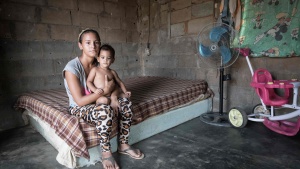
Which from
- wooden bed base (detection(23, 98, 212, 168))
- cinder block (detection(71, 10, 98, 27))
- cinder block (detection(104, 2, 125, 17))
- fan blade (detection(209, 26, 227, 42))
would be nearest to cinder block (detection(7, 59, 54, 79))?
wooden bed base (detection(23, 98, 212, 168))

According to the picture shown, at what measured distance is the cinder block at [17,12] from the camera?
7.87 feet

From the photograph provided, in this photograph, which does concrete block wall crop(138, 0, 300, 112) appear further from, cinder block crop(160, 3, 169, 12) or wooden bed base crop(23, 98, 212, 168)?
wooden bed base crop(23, 98, 212, 168)

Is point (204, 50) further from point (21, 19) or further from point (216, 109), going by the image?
point (21, 19)

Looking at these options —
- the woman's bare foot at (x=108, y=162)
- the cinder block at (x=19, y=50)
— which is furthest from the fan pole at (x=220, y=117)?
the cinder block at (x=19, y=50)

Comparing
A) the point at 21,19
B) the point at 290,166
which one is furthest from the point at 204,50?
the point at 21,19

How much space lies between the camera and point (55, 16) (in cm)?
279

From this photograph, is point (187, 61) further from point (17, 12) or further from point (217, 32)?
point (17, 12)

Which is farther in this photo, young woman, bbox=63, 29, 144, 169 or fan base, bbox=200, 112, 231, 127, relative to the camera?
fan base, bbox=200, 112, 231, 127

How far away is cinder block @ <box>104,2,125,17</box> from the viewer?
10.9ft

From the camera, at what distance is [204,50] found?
2.24 metres

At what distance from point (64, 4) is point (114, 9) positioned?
87 centimetres

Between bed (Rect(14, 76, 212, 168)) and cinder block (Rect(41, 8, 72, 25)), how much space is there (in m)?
1.06

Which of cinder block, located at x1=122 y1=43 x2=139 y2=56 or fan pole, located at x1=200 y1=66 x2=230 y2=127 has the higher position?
cinder block, located at x1=122 y1=43 x2=139 y2=56

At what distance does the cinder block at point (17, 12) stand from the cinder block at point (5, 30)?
0.07m
